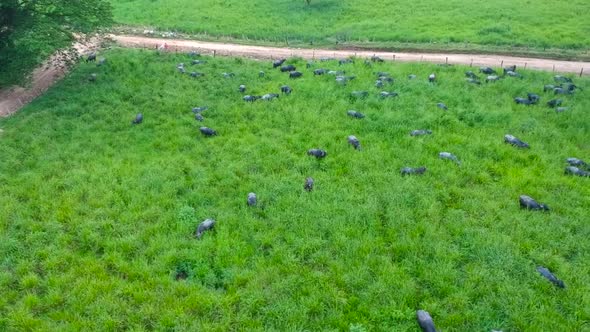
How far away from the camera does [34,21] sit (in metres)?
25.0

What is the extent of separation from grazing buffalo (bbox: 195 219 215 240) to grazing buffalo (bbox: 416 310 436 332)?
6.70 m

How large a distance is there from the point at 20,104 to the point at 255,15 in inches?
944

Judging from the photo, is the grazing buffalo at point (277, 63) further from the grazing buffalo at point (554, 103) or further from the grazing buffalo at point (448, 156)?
the grazing buffalo at point (554, 103)

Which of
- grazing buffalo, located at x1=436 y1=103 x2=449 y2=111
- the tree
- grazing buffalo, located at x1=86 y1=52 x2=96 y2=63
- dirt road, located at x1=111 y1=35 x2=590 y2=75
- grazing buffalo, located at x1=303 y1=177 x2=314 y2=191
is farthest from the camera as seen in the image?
dirt road, located at x1=111 y1=35 x2=590 y2=75

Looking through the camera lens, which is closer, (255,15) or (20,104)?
(20,104)

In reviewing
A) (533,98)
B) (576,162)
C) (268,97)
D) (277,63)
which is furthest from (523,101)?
(277,63)

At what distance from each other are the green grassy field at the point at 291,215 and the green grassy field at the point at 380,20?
1432cm

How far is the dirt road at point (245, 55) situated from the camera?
86.7 ft

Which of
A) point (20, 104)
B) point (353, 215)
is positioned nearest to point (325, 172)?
point (353, 215)

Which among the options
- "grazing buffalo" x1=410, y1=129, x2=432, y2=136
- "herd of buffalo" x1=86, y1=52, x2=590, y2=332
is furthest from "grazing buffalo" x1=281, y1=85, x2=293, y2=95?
"grazing buffalo" x1=410, y1=129, x2=432, y2=136

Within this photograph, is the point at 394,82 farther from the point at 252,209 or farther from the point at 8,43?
the point at 8,43

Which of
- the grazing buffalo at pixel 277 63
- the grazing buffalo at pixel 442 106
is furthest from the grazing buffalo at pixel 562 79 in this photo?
the grazing buffalo at pixel 277 63

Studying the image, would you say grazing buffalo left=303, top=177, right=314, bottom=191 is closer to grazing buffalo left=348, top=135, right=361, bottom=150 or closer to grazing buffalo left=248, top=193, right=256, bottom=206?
grazing buffalo left=248, top=193, right=256, bottom=206

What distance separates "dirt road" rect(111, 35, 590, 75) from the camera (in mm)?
31344
